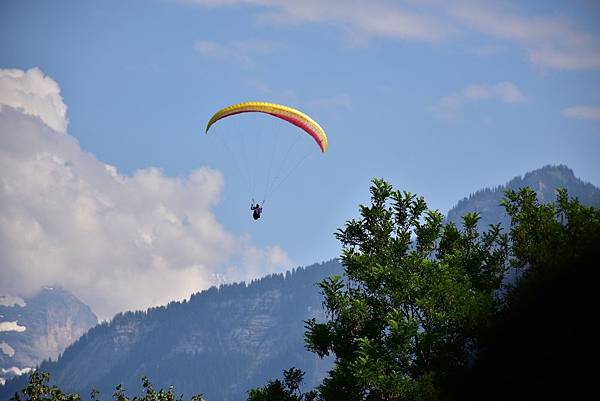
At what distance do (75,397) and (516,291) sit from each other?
42.1 meters

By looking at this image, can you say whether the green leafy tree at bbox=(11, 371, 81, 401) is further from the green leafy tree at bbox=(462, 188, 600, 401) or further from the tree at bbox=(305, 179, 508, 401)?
the green leafy tree at bbox=(462, 188, 600, 401)

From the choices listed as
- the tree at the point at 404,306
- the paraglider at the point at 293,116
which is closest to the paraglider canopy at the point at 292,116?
the paraglider at the point at 293,116

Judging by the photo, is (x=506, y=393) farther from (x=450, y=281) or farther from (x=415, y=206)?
(x=415, y=206)

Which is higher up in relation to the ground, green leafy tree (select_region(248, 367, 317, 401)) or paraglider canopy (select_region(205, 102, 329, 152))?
paraglider canopy (select_region(205, 102, 329, 152))

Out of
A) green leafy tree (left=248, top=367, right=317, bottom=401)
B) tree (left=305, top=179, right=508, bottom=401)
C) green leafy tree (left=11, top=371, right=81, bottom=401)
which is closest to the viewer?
tree (left=305, top=179, right=508, bottom=401)

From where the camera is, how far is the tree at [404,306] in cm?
6297

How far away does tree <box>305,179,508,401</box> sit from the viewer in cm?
6297

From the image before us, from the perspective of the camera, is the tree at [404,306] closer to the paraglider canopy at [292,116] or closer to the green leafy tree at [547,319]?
the green leafy tree at [547,319]

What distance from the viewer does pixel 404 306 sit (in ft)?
222

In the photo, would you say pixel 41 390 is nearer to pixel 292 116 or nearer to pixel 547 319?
pixel 292 116

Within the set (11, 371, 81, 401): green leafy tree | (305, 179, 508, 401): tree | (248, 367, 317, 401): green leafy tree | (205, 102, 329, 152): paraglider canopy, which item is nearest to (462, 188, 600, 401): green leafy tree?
(305, 179, 508, 401): tree

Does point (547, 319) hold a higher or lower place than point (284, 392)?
lower

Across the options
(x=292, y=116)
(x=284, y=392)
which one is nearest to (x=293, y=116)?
(x=292, y=116)

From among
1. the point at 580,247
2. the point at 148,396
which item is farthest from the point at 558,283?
the point at 148,396
